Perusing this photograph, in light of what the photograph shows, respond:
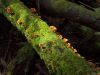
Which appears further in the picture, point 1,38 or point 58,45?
point 1,38

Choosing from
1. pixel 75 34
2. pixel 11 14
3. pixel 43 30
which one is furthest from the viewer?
pixel 75 34

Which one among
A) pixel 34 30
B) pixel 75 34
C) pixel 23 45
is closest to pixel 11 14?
pixel 34 30

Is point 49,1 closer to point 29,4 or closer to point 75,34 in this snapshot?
point 29,4

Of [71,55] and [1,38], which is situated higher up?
[71,55]

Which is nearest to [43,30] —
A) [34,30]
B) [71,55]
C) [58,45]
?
[34,30]

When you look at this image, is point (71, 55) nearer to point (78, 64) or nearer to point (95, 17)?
point (78, 64)

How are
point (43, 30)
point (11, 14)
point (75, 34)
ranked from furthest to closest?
point (75, 34)
point (11, 14)
point (43, 30)
